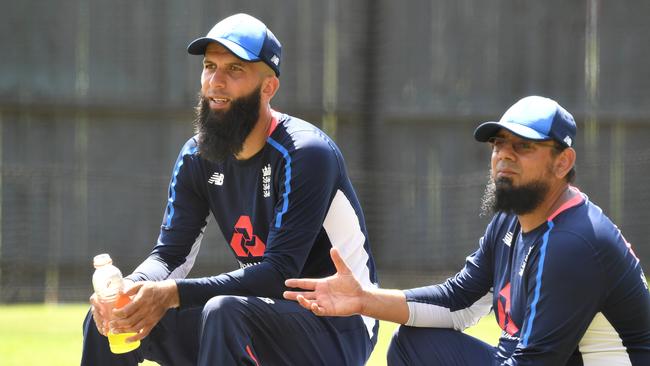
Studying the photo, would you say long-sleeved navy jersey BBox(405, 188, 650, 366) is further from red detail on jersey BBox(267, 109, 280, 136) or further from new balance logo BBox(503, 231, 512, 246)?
red detail on jersey BBox(267, 109, 280, 136)

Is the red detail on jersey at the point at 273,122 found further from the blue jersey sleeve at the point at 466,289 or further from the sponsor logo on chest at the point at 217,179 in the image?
the blue jersey sleeve at the point at 466,289

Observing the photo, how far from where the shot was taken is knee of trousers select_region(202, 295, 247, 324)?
382 centimetres

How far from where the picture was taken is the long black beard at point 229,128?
176 inches

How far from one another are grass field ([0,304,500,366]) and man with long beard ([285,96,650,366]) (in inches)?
87.5

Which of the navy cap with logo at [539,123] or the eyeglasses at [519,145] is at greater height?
the navy cap with logo at [539,123]

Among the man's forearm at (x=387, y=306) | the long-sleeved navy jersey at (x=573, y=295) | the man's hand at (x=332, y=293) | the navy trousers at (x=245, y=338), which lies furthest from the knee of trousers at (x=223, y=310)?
the long-sleeved navy jersey at (x=573, y=295)

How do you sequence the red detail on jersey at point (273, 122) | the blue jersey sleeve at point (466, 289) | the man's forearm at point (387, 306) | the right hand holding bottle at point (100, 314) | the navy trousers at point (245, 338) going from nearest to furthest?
the navy trousers at point (245, 338) < the right hand holding bottle at point (100, 314) < the man's forearm at point (387, 306) < the blue jersey sleeve at point (466, 289) < the red detail on jersey at point (273, 122)

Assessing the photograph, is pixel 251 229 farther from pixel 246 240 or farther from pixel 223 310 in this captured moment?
pixel 223 310

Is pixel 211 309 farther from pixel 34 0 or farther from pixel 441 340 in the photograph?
pixel 34 0

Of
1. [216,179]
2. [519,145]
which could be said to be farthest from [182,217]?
[519,145]

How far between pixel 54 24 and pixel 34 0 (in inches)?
14.2

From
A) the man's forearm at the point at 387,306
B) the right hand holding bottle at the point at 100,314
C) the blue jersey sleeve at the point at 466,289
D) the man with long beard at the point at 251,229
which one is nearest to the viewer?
the right hand holding bottle at the point at 100,314

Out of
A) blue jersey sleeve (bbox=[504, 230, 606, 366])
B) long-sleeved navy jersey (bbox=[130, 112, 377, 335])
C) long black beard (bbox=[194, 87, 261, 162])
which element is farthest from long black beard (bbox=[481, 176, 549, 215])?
long black beard (bbox=[194, 87, 261, 162])

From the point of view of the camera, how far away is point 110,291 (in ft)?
12.9
